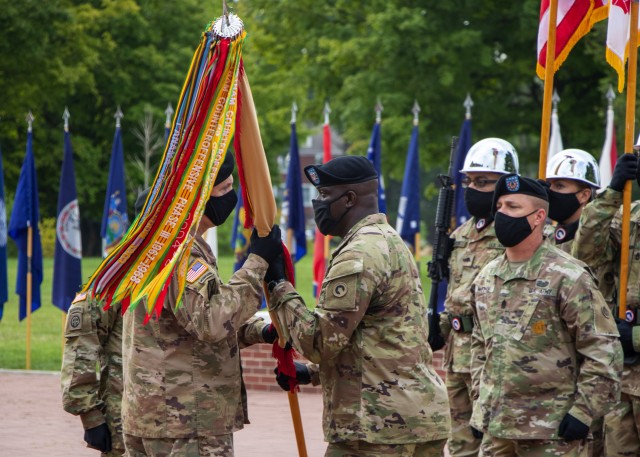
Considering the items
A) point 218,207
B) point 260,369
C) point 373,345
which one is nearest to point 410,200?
point 260,369

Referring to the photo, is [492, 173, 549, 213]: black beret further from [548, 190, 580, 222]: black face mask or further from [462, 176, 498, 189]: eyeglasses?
[462, 176, 498, 189]: eyeglasses

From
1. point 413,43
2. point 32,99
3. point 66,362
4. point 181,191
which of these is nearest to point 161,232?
point 181,191

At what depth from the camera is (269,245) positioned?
566 centimetres

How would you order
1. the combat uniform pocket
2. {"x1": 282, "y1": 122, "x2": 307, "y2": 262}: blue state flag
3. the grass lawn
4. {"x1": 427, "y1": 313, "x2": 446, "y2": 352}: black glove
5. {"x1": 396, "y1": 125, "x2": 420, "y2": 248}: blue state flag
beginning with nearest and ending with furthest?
the combat uniform pocket
{"x1": 427, "y1": 313, "x2": 446, "y2": 352}: black glove
{"x1": 396, "y1": 125, "x2": 420, "y2": 248}: blue state flag
the grass lawn
{"x1": 282, "y1": 122, "x2": 307, "y2": 262}: blue state flag

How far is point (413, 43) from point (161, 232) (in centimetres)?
2040

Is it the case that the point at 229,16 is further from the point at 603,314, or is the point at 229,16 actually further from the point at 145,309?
the point at 603,314

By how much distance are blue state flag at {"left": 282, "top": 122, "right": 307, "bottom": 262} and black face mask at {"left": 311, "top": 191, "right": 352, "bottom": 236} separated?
36.3ft

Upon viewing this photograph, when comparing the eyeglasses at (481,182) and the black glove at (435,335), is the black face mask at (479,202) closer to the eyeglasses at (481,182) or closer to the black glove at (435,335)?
the eyeglasses at (481,182)

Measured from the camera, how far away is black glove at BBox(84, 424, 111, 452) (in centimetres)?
643

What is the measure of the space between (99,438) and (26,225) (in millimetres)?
10331

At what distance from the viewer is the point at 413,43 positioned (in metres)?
25.4

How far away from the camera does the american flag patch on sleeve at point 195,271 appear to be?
551cm

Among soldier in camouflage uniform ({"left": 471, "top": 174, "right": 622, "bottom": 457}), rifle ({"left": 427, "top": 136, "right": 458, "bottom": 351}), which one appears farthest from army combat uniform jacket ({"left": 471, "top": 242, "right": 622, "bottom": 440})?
rifle ({"left": 427, "top": 136, "right": 458, "bottom": 351})

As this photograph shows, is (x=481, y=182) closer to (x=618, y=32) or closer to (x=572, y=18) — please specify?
(x=572, y=18)
